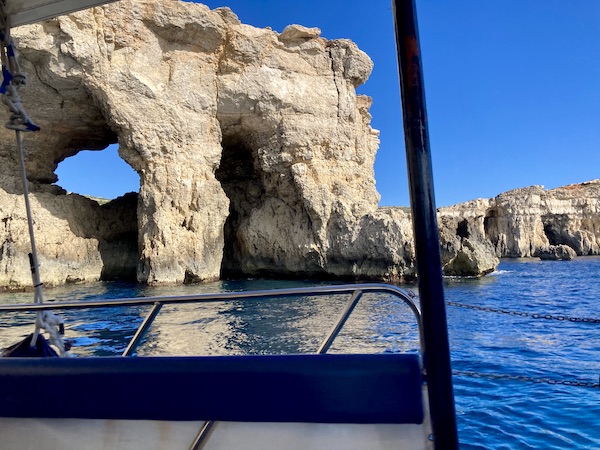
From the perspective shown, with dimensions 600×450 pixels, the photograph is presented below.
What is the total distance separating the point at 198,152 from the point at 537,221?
44565 mm

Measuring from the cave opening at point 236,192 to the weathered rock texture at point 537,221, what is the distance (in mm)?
29195

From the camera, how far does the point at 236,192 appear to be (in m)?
28.5

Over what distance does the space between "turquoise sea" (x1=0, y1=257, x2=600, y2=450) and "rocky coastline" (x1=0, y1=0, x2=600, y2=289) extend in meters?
8.62

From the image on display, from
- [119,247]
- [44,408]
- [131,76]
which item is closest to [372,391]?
[44,408]

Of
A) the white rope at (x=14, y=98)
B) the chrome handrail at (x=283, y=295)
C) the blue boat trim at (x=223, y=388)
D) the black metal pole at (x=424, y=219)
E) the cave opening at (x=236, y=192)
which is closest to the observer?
the black metal pole at (x=424, y=219)

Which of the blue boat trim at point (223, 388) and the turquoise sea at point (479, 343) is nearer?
the blue boat trim at point (223, 388)

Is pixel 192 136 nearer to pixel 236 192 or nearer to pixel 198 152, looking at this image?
pixel 198 152

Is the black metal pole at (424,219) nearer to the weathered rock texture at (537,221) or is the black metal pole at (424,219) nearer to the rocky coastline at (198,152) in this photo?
the rocky coastline at (198,152)

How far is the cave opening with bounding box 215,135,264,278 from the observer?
27.0m

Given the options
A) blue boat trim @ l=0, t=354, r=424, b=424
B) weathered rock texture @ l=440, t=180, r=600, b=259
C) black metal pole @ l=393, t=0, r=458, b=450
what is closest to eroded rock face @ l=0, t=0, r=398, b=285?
blue boat trim @ l=0, t=354, r=424, b=424

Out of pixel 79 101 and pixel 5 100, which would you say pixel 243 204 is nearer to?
pixel 79 101

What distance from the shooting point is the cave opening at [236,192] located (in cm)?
2705

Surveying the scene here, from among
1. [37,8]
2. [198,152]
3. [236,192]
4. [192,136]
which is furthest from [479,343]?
[236,192]

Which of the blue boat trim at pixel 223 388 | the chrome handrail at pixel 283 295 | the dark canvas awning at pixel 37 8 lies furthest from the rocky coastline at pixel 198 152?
the blue boat trim at pixel 223 388
